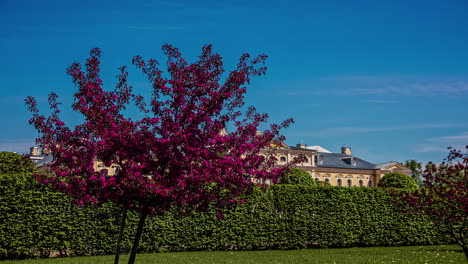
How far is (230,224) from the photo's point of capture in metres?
17.5

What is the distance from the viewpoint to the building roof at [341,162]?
67.6m

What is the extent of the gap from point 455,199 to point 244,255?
827cm

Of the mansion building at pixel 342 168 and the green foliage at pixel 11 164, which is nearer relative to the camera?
the green foliage at pixel 11 164

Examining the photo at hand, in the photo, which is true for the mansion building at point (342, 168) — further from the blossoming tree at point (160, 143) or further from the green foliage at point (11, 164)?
the blossoming tree at point (160, 143)

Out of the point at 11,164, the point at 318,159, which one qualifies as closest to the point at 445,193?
the point at 11,164

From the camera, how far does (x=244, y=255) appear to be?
618 inches

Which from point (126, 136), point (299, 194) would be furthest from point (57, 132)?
point (299, 194)

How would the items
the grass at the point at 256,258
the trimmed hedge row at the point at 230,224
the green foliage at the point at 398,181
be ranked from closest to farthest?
the grass at the point at 256,258 < the trimmed hedge row at the point at 230,224 < the green foliage at the point at 398,181

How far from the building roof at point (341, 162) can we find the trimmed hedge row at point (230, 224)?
4715 centimetres

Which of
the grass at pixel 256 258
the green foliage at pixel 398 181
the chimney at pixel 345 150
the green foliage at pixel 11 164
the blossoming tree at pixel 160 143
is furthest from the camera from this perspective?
the chimney at pixel 345 150

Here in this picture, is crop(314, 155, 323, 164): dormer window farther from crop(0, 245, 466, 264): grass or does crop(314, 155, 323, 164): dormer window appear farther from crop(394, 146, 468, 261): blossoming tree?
crop(394, 146, 468, 261): blossoming tree

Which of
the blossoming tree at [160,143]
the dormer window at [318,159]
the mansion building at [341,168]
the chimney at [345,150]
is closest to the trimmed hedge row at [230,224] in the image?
the blossoming tree at [160,143]

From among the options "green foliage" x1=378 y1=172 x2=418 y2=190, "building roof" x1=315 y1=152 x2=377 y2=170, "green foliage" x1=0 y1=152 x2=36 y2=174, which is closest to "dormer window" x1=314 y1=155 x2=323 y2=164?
"building roof" x1=315 y1=152 x2=377 y2=170

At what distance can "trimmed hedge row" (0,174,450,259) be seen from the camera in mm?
15000
